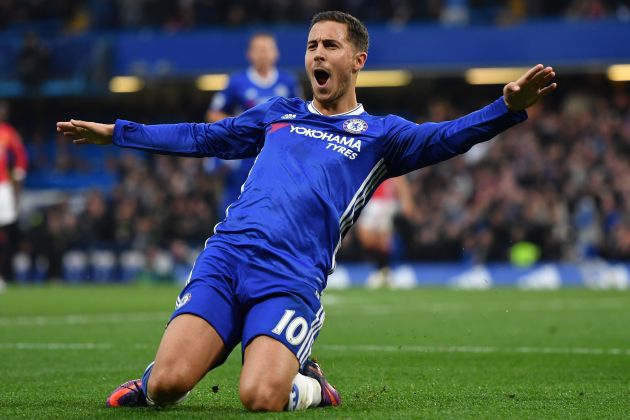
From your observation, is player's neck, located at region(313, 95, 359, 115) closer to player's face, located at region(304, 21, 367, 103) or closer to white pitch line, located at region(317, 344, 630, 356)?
player's face, located at region(304, 21, 367, 103)

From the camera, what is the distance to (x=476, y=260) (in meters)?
19.9

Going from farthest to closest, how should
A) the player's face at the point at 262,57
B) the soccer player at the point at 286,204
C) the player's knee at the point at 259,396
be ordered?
the player's face at the point at 262,57, the soccer player at the point at 286,204, the player's knee at the point at 259,396

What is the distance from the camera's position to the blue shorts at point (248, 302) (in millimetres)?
4980

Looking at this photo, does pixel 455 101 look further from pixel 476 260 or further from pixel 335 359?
pixel 335 359

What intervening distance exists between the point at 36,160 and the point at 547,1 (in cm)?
1324

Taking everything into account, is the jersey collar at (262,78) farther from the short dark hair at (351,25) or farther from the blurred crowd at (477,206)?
the blurred crowd at (477,206)

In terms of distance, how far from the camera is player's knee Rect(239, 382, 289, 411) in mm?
4770

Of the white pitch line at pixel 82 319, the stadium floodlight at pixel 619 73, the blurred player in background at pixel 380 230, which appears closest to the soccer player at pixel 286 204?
the white pitch line at pixel 82 319

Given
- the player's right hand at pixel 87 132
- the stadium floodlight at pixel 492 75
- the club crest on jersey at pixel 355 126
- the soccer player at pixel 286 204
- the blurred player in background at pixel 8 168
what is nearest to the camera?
the soccer player at pixel 286 204

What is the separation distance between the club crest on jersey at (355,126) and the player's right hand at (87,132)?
111cm

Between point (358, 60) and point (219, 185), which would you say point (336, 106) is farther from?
point (219, 185)

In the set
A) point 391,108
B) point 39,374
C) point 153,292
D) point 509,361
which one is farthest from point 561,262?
point 39,374

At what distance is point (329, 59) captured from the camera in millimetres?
5441

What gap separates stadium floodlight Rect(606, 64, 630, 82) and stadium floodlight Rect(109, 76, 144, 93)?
1130 cm
